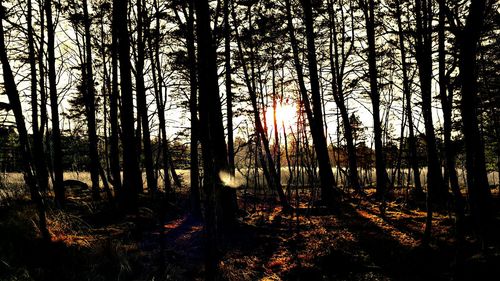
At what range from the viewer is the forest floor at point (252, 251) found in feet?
17.4

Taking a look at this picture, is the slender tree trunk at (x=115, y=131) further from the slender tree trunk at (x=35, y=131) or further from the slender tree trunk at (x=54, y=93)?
the slender tree trunk at (x=35, y=131)

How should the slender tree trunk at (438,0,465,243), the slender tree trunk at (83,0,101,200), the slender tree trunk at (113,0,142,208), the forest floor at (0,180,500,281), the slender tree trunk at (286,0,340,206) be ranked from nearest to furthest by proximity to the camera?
the forest floor at (0,180,500,281)
the slender tree trunk at (438,0,465,243)
the slender tree trunk at (113,0,142,208)
the slender tree trunk at (286,0,340,206)
the slender tree trunk at (83,0,101,200)

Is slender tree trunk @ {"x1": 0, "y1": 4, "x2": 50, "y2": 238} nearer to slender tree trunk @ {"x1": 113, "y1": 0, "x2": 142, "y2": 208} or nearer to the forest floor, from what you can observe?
the forest floor

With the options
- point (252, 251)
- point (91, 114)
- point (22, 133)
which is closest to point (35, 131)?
point (91, 114)

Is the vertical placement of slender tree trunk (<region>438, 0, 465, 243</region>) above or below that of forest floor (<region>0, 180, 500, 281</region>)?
above

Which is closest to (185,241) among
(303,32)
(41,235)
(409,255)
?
(41,235)

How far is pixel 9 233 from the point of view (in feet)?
18.9

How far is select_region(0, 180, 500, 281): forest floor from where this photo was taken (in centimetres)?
530

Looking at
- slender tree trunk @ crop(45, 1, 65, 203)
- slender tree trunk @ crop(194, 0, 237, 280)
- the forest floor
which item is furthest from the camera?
slender tree trunk @ crop(45, 1, 65, 203)

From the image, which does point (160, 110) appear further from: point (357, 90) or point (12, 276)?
point (357, 90)

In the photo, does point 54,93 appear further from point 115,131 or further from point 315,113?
point 315,113

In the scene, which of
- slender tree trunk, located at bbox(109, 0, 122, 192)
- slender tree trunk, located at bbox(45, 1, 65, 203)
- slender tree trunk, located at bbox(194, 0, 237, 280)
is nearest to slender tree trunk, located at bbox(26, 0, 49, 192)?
A: slender tree trunk, located at bbox(45, 1, 65, 203)

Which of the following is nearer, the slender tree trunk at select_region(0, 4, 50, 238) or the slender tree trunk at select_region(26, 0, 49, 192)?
the slender tree trunk at select_region(0, 4, 50, 238)

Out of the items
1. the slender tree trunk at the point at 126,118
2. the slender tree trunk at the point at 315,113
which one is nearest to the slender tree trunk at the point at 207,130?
the slender tree trunk at the point at 126,118
